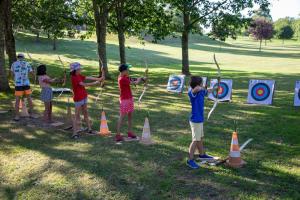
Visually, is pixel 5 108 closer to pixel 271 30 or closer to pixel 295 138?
pixel 295 138

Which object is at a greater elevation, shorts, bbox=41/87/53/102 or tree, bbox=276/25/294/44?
tree, bbox=276/25/294/44

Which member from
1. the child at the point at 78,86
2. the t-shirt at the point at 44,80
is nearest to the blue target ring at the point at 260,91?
the child at the point at 78,86

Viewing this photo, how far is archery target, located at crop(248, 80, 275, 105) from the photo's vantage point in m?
14.9

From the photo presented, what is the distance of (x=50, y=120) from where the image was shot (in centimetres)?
1214

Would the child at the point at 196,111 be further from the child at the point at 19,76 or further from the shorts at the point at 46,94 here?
the child at the point at 19,76

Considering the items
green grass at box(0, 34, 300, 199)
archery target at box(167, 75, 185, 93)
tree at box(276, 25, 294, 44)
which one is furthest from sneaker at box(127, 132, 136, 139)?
tree at box(276, 25, 294, 44)

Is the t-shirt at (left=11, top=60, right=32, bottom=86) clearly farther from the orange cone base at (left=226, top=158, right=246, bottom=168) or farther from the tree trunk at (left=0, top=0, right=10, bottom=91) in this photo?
the orange cone base at (left=226, top=158, right=246, bottom=168)

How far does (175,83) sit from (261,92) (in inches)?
197

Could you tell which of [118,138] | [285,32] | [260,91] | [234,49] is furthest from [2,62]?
[285,32]

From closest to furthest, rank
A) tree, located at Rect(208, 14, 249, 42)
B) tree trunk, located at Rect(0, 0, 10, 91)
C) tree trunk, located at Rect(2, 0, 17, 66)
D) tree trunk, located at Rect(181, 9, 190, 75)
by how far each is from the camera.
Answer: tree trunk, located at Rect(0, 0, 10, 91), tree trunk, located at Rect(2, 0, 17, 66), tree, located at Rect(208, 14, 249, 42), tree trunk, located at Rect(181, 9, 190, 75)

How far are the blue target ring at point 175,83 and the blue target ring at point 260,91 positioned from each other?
4484 millimetres

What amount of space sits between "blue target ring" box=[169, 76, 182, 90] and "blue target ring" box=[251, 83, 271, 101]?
4.48 metres

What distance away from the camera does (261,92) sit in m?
15.2

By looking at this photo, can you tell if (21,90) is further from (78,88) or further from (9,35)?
(9,35)
